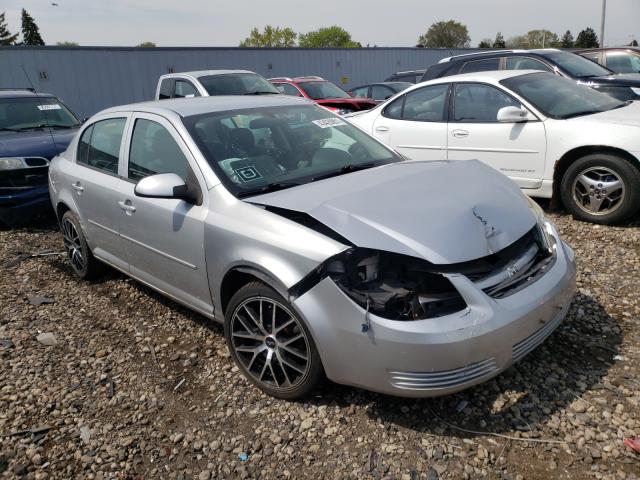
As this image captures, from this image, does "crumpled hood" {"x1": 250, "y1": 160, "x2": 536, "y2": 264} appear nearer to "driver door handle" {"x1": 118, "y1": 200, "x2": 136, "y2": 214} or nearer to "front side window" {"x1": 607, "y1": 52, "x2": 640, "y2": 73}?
"driver door handle" {"x1": 118, "y1": 200, "x2": 136, "y2": 214}

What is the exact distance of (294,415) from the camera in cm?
284

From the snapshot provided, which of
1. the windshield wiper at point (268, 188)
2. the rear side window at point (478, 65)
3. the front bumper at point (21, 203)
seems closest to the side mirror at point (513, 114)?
the windshield wiper at point (268, 188)

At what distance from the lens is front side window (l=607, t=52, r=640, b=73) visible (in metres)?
11.1

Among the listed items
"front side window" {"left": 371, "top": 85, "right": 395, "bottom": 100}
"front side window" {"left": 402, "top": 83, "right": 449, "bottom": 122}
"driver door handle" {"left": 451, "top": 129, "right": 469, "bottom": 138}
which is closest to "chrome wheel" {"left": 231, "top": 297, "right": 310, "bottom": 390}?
"driver door handle" {"left": 451, "top": 129, "right": 469, "bottom": 138}

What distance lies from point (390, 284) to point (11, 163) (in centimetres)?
605

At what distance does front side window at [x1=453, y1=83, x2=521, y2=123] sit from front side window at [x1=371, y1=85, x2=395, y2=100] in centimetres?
864

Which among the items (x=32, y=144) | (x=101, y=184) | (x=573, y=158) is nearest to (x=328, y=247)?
(x=101, y=184)

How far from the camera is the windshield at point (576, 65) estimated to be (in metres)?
7.71

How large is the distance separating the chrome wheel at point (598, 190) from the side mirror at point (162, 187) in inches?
159

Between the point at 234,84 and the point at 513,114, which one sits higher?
the point at 234,84

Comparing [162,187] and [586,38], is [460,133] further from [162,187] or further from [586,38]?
[586,38]

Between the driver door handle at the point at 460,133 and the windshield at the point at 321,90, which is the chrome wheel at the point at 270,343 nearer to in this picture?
the driver door handle at the point at 460,133

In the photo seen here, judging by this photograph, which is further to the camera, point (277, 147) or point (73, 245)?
point (73, 245)

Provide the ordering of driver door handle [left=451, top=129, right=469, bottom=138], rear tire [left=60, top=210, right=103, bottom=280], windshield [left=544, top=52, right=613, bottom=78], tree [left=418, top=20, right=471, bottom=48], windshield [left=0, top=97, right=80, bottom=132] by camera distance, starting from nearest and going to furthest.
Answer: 1. rear tire [left=60, top=210, right=103, bottom=280]
2. driver door handle [left=451, top=129, right=469, bottom=138]
3. windshield [left=0, top=97, right=80, bottom=132]
4. windshield [left=544, top=52, right=613, bottom=78]
5. tree [left=418, top=20, right=471, bottom=48]
